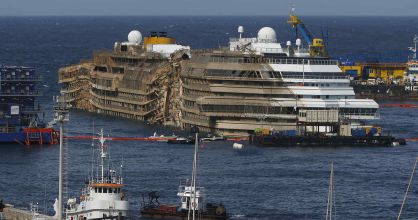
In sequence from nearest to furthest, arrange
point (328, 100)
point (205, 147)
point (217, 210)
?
point (217, 210) → point (205, 147) → point (328, 100)

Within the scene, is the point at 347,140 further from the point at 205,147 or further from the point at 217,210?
the point at 217,210

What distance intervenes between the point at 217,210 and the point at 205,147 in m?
38.9

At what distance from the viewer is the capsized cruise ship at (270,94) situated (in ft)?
452

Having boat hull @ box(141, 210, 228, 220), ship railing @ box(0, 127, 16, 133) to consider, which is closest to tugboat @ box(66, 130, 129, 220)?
boat hull @ box(141, 210, 228, 220)

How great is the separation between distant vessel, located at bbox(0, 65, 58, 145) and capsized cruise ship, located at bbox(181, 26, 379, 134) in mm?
14812

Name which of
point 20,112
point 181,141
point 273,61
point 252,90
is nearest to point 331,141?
point 252,90

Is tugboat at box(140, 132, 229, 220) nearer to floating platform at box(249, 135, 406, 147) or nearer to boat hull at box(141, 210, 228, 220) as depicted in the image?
boat hull at box(141, 210, 228, 220)

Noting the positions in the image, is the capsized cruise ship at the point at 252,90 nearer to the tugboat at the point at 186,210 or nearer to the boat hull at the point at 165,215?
the tugboat at the point at 186,210

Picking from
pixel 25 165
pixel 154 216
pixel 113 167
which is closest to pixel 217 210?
pixel 154 216

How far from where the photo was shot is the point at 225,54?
142 metres

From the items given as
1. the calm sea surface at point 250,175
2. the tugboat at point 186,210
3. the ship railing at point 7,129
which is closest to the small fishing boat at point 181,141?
the calm sea surface at point 250,175

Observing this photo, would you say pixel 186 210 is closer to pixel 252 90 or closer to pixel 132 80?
pixel 252 90

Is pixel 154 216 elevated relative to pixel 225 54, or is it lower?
lower

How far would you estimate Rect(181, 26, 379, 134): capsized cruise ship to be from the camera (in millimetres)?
137750
